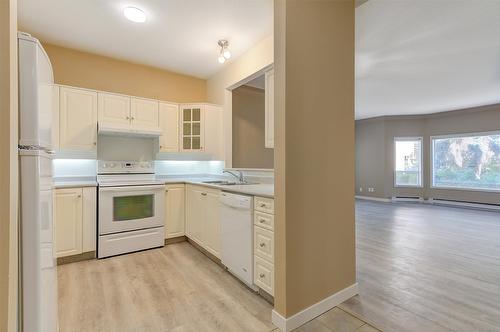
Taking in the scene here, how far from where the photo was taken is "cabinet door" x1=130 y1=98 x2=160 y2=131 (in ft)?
11.5

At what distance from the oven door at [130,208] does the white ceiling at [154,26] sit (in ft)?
6.15

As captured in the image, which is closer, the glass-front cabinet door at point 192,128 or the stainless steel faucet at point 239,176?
the stainless steel faucet at point 239,176

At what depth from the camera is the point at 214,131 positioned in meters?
3.97

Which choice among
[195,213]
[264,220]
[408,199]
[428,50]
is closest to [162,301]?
[264,220]

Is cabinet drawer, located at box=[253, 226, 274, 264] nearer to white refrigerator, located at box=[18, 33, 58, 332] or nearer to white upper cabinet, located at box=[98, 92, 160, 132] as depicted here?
white refrigerator, located at box=[18, 33, 58, 332]

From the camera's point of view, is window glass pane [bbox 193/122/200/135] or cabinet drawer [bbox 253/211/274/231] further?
window glass pane [bbox 193/122/200/135]

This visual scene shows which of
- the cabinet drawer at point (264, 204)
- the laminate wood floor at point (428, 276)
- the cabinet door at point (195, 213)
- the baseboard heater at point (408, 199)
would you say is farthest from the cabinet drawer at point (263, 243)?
the baseboard heater at point (408, 199)

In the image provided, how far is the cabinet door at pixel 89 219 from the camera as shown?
2910 mm

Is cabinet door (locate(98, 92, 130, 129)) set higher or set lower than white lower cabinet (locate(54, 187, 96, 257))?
higher

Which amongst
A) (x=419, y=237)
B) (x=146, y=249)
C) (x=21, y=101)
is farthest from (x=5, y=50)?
(x=419, y=237)

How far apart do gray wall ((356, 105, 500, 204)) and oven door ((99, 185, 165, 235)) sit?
6.88m

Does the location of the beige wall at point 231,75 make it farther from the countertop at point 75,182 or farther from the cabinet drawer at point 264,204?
the countertop at point 75,182

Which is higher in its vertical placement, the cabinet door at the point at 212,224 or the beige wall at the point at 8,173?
the beige wall at the point at 8,173

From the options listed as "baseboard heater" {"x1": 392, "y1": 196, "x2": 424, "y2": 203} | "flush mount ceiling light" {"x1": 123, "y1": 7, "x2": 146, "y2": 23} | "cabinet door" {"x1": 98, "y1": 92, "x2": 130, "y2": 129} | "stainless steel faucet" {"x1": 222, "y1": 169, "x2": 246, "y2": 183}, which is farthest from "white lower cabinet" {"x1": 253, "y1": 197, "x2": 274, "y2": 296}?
"baseboard heater" {"x1": 392, "y1": 196, "x2": 424, "y2": 203}
